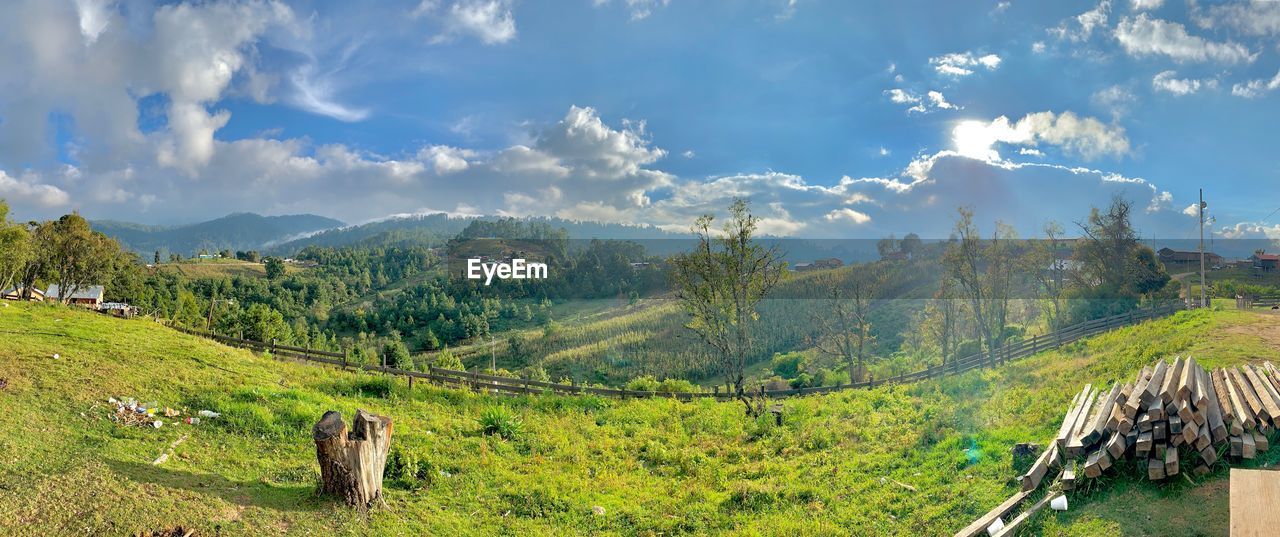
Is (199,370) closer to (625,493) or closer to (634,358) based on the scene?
(625,493)

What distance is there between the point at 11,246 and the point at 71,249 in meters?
9.85

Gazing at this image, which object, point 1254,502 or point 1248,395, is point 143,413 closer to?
point 1254,502

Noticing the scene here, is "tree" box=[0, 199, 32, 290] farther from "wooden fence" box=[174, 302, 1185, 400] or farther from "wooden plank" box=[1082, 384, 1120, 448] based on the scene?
"wooden plank" box=[1082, 384, 1120, 448]

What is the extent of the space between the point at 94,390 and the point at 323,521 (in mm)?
9045

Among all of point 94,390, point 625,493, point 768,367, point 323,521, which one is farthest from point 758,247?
point 768,367

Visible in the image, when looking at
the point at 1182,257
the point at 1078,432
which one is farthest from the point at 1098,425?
the point at 1182,257

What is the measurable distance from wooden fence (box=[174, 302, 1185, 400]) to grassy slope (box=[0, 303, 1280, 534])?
2.34 m

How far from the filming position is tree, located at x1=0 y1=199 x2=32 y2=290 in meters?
38.1

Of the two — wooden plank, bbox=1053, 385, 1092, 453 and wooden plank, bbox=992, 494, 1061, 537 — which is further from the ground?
wooden plank, bbox=1053, 385, 1092, 453

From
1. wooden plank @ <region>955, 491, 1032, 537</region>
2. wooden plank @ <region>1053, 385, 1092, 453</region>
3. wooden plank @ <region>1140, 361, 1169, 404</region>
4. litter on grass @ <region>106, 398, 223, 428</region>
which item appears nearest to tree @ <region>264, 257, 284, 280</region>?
litter on grass @ <region>106, 398, 223, 428</region>

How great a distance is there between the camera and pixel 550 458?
1538 centimetres

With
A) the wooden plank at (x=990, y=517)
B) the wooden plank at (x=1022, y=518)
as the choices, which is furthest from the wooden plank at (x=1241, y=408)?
the wooden plank at (x=990, y=517)

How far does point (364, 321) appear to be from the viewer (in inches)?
4547

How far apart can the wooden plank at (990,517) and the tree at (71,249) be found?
59.7 m
